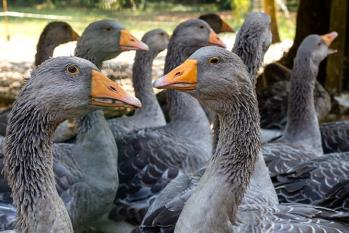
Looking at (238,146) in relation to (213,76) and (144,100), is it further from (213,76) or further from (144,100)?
(144,100)

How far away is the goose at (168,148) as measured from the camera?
6.52 m

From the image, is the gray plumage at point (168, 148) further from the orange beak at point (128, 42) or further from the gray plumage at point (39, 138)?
the gray plumage at point (39, 138)

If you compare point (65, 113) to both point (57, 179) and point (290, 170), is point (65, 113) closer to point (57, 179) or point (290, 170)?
point (57, 179)

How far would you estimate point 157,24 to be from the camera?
21.0m

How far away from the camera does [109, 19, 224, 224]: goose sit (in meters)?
6.52

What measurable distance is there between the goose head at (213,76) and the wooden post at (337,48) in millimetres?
7767

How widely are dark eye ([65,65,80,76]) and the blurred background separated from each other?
433cm

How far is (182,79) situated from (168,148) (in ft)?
9.31

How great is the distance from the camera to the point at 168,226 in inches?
176

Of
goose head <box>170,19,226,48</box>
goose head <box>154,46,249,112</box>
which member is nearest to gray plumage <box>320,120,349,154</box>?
goose head <box>170,19,226,48</box>

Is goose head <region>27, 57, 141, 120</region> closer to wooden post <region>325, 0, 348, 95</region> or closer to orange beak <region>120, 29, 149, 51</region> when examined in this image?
orange beak <region>120, 29, 149, 51</region>

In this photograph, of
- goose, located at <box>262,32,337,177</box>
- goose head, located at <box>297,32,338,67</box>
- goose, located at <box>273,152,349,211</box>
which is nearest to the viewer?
goose, located at <box>273,152,349,211</box>

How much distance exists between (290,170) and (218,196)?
2261 mm

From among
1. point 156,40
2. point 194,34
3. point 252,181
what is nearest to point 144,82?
point 156,40
